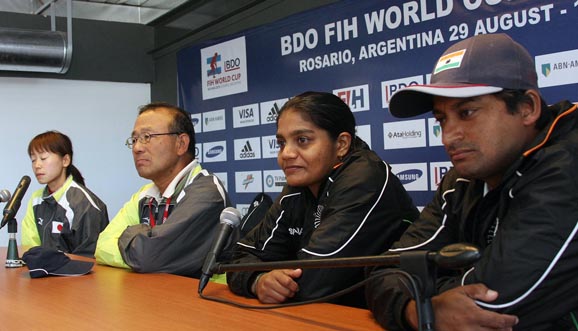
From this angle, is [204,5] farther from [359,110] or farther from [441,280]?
[441,280]

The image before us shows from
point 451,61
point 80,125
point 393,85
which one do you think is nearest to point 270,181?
point 393,85

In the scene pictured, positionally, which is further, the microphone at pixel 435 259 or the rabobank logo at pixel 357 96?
the rabobank logo at pixel 357 96

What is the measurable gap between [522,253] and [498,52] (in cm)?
39

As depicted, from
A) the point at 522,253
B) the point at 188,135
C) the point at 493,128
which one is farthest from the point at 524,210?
the point at 188,135

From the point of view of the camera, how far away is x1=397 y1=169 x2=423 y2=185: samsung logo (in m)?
3.26

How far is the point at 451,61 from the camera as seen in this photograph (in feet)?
4.11

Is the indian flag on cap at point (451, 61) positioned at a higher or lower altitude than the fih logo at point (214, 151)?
lower

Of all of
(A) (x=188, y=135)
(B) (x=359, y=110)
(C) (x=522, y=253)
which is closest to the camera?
(C) (x=522, y=253)

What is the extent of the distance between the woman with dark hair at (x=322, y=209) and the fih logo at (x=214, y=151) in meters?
2.90

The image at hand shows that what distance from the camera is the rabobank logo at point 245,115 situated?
453cm

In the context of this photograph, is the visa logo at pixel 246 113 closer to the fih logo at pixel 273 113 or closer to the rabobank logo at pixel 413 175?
the fih logo at pixel 273 113

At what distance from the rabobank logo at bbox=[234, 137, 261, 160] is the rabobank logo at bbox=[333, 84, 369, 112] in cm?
98

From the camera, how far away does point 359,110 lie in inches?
143

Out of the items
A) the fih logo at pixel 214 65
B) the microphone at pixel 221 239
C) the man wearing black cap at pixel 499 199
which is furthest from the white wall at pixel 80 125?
the man wearing black cap at pixel 499 199
